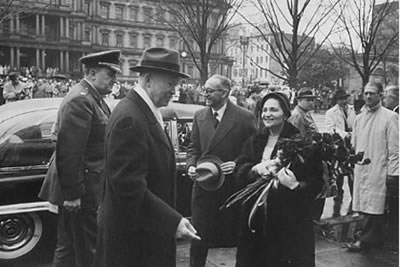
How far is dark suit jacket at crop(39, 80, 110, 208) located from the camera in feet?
12.3

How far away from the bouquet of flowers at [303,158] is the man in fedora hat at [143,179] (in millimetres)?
741

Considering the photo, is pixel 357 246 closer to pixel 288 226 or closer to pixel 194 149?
pixel 194 149

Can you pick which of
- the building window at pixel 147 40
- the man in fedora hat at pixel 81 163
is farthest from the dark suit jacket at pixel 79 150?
the building window at pixel 147 40

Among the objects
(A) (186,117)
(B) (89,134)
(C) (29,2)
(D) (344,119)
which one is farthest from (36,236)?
(C) (29,2)

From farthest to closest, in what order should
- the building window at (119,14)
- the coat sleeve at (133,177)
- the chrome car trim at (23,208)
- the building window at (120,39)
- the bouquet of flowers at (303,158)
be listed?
1. the building window at (120,39)
2. the building window at (119,14)
3. the chrome car trim at (23,208)
4. the bouquet of flowers at (303,158)
5. the coat sleeve at (133,177)

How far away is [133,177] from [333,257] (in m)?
3.47

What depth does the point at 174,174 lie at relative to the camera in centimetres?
300

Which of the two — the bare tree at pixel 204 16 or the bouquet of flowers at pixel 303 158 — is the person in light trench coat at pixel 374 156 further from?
the bare tree at pixel 204 16

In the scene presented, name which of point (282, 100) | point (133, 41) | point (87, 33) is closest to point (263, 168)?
point (282, 100)

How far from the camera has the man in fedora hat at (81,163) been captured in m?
3.77

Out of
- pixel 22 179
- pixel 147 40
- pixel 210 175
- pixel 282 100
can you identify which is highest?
pixel 147 40

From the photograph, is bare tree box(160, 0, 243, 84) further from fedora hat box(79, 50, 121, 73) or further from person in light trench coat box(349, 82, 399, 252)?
fedora hat box(79, 50, 121, 73)

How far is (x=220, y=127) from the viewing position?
4449mm

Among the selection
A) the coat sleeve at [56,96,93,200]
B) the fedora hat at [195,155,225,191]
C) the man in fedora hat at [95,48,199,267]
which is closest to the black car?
the coat sleeve at [56,96,93,200]
